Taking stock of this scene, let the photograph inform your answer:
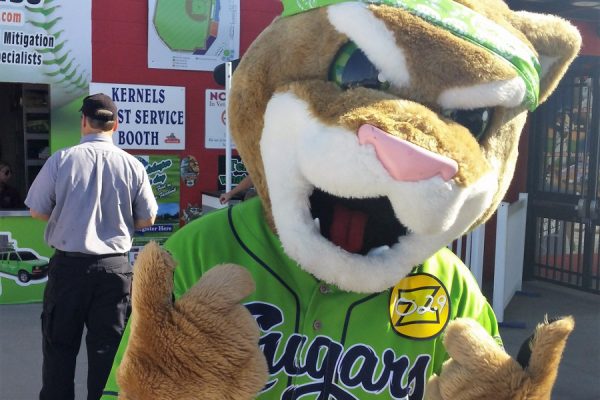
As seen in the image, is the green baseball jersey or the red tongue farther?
the green baseball jersey

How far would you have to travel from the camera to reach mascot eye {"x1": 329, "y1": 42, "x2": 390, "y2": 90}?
4.77 ft

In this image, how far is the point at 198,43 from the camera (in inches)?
261

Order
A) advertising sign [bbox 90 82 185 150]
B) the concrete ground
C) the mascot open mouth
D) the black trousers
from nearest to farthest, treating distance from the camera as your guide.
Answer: the mascot open mouth → the black trousers → the concrete ground → advertising sign [bbox 90 82 185 150]

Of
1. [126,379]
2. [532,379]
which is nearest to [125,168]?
[126,379]

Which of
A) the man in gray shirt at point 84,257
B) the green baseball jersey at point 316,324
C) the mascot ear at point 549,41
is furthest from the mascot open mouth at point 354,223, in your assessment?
the man in gray shirt at point 84,257

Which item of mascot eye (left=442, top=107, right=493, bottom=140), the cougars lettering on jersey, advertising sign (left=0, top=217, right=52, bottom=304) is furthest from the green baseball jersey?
advertising sign (left=0, top=217, right=52, bottom=304)

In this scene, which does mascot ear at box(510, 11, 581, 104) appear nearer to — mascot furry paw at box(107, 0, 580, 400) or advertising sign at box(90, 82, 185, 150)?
mascot furry paw at box(107, 0, 580, 400)

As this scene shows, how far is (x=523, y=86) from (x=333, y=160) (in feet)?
1.63

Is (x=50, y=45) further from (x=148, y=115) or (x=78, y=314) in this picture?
(x=78, y=314)

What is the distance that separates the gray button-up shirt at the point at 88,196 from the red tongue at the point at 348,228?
2.53m

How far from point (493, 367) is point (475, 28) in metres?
0.74

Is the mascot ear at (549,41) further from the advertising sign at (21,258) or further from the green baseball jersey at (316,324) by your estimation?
the advertising sign at (21,258)

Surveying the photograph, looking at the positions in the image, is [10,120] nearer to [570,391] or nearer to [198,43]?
[198,43]

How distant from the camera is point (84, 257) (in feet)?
12.3
